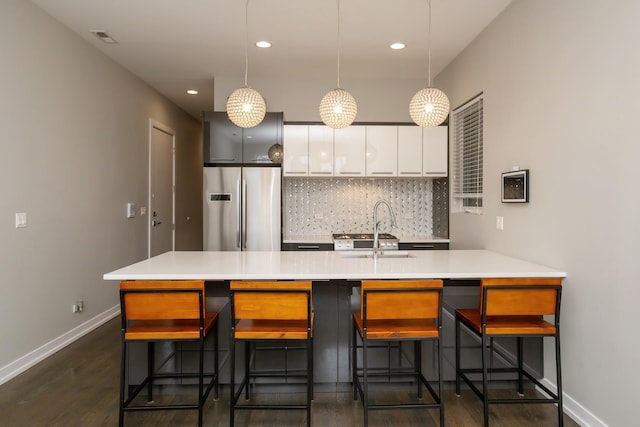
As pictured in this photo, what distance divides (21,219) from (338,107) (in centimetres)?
256

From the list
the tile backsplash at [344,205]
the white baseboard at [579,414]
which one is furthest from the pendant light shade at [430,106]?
the tile backsplash at [344,205]

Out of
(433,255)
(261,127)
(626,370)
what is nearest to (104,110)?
(261,127)

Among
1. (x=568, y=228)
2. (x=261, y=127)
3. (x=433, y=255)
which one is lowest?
(x=433, y=255)

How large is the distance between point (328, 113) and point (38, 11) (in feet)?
8.38

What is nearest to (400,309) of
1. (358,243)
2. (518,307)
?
(518,307)

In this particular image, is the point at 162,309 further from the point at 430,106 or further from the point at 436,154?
the point at 436,154

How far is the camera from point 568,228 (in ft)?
8.34

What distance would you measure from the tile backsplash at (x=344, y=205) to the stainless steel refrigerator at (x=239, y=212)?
0.59m

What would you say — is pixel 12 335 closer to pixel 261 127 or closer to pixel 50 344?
pixel 50 344

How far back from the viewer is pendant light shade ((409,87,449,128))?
283 cm

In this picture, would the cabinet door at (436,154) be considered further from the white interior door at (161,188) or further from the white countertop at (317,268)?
the white interior door at (161,188)

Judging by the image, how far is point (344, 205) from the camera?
17.2 feet

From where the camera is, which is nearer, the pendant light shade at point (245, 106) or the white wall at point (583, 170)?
the white wall at point (583, 170)

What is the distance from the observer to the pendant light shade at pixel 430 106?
9.30 ft
